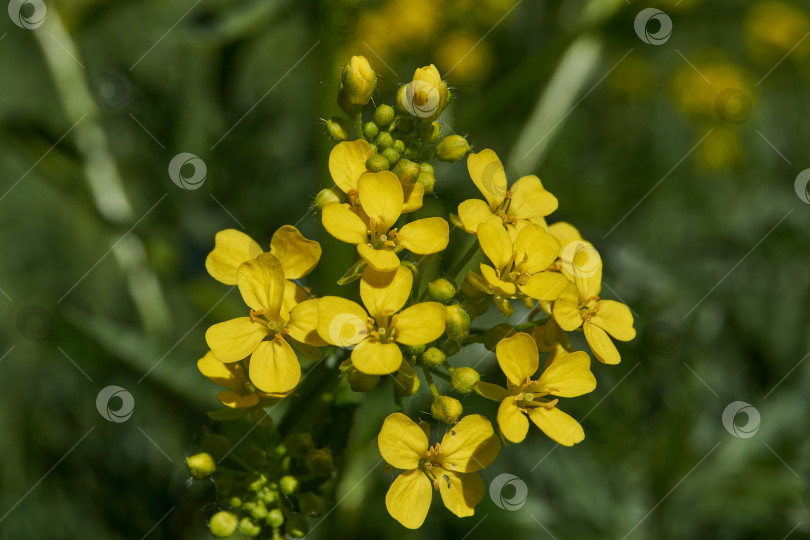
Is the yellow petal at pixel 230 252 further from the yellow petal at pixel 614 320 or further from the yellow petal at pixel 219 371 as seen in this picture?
the yellow petal at pixel 614 320

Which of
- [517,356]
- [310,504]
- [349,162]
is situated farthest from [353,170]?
[310,504]

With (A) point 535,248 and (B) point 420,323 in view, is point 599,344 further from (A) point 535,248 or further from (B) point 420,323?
(B) point 420,323

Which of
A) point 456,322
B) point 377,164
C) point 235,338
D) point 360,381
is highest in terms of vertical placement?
point 377,164

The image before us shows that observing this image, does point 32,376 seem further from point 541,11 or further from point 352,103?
point 541,11

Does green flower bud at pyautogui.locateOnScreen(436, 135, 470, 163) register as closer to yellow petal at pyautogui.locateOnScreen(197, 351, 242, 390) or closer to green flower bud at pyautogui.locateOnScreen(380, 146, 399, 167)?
green flower bud at pyautogui.locateOnScreen(380, 146, 399, 167)

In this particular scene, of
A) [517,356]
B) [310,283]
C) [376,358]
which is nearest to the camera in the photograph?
[376,358]

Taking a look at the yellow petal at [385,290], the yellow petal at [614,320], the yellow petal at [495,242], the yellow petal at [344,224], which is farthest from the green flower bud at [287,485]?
the yellow petal at [614,320]

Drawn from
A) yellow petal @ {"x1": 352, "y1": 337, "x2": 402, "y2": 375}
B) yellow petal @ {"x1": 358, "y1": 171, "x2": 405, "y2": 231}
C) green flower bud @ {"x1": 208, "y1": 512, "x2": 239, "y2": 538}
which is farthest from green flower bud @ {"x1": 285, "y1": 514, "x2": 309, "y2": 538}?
yellow petal @ {"x1": 358, "y1": 171, "x2": 405, "y2": 231}
